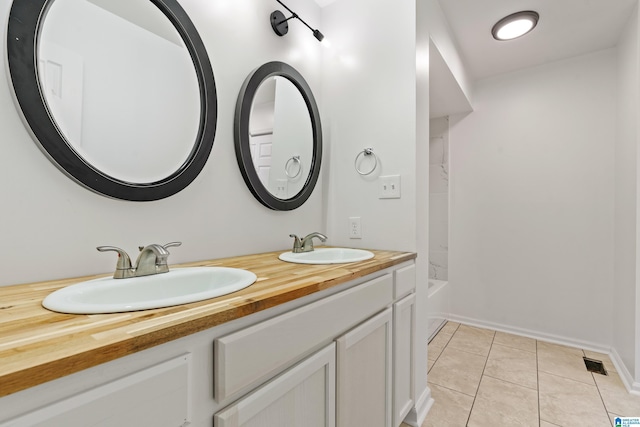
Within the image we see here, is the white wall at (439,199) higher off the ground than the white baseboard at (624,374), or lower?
higher

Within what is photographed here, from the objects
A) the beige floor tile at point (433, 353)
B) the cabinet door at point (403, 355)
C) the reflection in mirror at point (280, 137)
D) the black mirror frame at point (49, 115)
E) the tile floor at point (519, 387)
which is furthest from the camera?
the beige floor tile at point (433, 353)

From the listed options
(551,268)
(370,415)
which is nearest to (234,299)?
(370,415)

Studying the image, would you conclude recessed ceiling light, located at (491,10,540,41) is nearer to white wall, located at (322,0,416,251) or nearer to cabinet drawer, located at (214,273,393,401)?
white wall, located at (322,0,416,251)

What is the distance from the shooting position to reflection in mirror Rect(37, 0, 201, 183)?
879 millimetres

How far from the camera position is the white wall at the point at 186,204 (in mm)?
802

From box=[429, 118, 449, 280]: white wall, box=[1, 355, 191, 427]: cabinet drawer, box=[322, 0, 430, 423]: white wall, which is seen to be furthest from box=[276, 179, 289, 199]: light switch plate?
box=[429, 118, 449, 280]: white wall

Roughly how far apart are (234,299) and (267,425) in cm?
33

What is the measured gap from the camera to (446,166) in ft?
10.1

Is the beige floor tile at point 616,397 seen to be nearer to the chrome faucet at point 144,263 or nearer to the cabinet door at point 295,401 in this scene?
the cabinet door at point 295,401

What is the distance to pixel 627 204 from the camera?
6.40 feet

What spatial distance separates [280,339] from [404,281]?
33.9 inches

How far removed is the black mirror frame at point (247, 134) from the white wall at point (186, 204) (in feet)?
0.13

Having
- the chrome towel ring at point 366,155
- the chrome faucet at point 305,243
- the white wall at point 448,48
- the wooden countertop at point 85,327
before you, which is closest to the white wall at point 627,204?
the white wall at point 448,48

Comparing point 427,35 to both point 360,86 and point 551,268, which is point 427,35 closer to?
point 360,86
